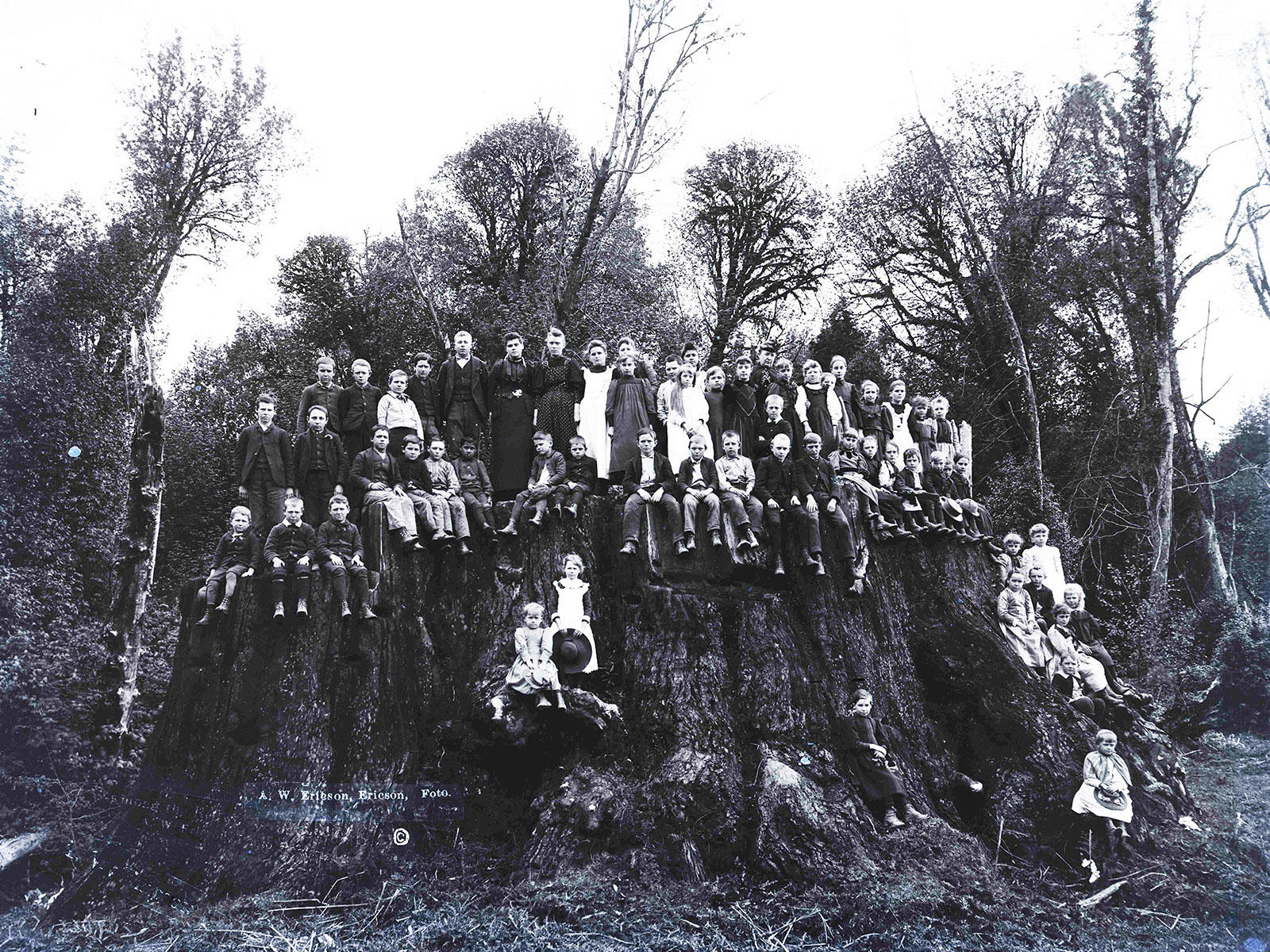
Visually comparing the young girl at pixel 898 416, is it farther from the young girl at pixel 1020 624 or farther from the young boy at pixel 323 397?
the young boy at pixel 323 397

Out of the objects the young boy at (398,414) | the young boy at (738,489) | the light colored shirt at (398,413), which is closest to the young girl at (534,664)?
the young boy at (738,489)

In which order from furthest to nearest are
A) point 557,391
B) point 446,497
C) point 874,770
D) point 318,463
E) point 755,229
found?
point 755,229 < point 557,391 < point 318,463 < point 446,497 < point 874,770

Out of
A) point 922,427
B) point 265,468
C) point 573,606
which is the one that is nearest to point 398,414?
point 265,468

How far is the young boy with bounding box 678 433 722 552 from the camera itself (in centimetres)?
888

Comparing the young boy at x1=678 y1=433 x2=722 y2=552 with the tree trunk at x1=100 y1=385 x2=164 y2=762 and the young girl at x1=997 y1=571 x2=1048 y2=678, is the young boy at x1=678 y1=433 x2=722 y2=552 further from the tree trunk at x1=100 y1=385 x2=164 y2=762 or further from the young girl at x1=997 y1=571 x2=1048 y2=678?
the tree trunk at x1=100 y1=385 x2=164 y2=762

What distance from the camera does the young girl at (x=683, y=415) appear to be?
1030cm

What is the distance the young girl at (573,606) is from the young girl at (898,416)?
4870 mm

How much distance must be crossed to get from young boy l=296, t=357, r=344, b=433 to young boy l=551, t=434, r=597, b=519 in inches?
98.6

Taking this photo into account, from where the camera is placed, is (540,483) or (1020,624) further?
(1020,624)

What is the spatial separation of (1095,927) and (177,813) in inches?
311

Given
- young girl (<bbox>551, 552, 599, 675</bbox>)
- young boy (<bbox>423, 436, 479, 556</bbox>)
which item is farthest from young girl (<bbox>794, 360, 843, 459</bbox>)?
young boy (<bbox>423, 436, 479, 556</bbox>)

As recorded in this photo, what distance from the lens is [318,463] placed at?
912 cm

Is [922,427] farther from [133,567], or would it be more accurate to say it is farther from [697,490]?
[133,567]

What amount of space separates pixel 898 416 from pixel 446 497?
6042mm
